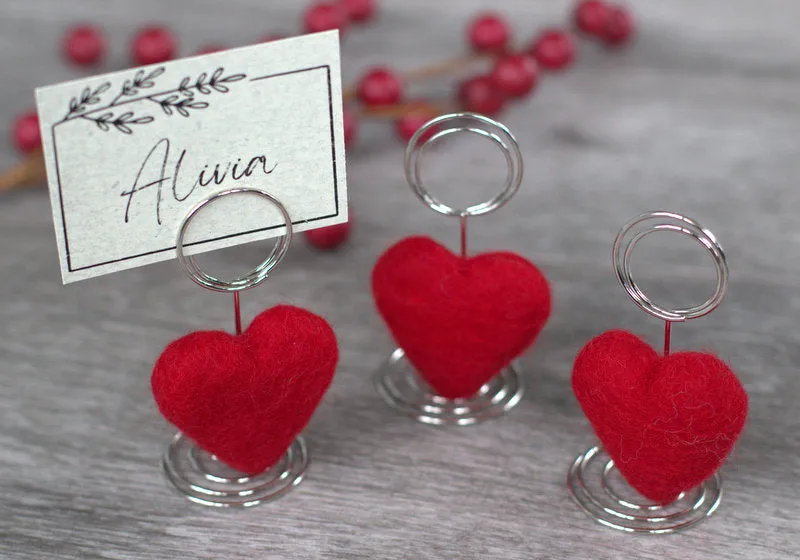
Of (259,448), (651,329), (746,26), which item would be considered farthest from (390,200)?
(746,26)

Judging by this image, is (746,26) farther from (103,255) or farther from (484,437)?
(103,255)

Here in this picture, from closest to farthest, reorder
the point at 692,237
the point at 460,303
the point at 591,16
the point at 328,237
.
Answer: the point at 692,237 → the point at 460,303 → the point at 328,237 → the point at 591,16

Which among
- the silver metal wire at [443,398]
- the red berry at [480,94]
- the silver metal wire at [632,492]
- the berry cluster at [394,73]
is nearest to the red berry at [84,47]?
the berry cluster at [394,73]

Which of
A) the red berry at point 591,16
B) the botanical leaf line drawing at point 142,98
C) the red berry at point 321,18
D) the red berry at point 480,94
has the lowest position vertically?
the red berry at point 480,94

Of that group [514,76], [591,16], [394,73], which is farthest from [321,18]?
[591,16]

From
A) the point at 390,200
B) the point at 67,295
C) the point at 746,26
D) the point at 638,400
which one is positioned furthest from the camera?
the point at 746,26

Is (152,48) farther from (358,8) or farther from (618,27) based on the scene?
(618,27)

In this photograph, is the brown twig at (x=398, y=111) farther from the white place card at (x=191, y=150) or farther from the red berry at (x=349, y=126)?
the white place card at (x=191, y=150)
